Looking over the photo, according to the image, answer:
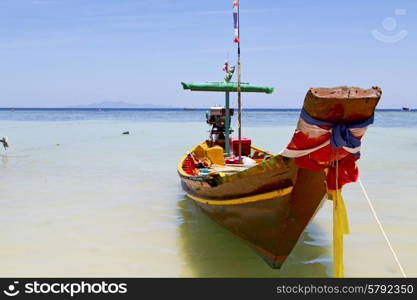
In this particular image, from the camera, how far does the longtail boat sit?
441cm

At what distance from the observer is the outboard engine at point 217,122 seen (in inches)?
533

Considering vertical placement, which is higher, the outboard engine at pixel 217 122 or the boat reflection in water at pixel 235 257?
the outboard engine at pixel 217 122

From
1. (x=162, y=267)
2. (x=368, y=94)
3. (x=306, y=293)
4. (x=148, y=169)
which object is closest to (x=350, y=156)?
(x=368, y=94)

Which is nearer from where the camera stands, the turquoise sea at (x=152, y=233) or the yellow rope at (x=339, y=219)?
the yellow rope at (x=339, y=219)

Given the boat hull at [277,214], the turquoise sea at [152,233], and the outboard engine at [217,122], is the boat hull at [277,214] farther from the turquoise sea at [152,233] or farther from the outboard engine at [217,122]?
the outboard engine at [217,122]

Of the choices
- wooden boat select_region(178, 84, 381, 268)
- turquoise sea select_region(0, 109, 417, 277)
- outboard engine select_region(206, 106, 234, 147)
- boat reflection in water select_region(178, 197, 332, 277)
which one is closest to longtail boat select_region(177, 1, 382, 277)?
wooden boat select_region(178, 84, 381, 268)

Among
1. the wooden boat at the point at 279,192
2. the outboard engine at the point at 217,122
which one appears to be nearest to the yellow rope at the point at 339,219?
the wooden boat at the point at 279,192

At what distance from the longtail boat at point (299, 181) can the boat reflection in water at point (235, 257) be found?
489 mm

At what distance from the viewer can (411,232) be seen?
9.14m

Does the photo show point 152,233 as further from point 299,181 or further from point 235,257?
point 299,181

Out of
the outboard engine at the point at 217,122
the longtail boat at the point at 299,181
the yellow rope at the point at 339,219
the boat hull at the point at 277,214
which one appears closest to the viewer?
the longtail boat at the point at 299,181

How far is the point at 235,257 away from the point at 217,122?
7064 millimetres

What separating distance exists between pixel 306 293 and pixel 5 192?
11701 mm

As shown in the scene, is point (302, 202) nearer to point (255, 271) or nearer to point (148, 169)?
point (255, 271)
